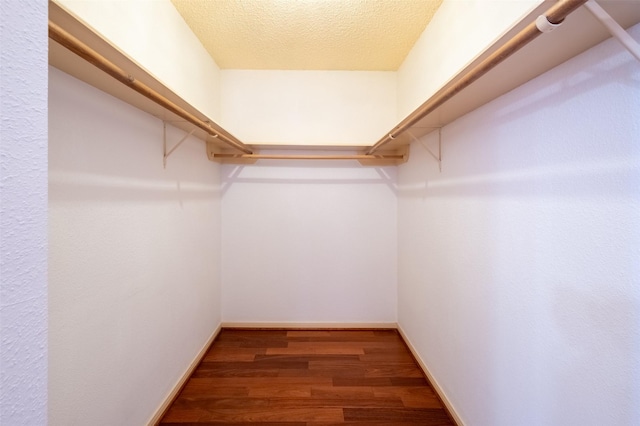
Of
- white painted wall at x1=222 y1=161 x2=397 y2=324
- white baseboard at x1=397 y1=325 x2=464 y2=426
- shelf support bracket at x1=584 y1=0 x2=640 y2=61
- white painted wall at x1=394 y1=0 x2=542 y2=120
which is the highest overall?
white painted wall at x1=394 y1=0 x2=542 y2=120

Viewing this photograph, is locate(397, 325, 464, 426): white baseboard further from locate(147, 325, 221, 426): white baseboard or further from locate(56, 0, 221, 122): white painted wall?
locate(56, 0, 221, 122): white painted wall

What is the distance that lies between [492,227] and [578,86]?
0.62m

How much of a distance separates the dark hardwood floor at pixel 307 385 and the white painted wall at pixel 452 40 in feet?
6.33

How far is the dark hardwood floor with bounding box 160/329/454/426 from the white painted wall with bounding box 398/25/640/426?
0.35m

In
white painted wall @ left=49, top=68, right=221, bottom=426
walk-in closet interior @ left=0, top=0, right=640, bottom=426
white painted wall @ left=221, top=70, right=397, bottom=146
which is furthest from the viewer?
white painted wall @ left=221, top=70, right=397, bottom=146

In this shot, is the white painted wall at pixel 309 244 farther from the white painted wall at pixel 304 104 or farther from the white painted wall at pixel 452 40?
the white painted wall at pixel 452 40

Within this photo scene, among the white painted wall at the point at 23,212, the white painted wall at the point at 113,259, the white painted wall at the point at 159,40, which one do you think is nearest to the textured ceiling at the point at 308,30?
the white painted wall at the point at 159,40

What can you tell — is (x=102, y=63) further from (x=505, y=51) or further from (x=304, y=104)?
(x=304, y=104)

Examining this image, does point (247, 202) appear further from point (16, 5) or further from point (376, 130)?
point (16, 5)

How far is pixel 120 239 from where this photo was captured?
4.33 ft

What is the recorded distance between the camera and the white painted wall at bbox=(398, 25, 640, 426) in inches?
30.6

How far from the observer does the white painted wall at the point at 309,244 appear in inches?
108

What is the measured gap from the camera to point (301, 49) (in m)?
2.29

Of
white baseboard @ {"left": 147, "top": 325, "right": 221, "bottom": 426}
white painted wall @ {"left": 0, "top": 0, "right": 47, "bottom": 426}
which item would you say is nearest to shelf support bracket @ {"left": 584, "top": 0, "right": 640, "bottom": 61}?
white painted wall @ {"left": 0, "top": 0, "right": 47, "bottom": 426}
